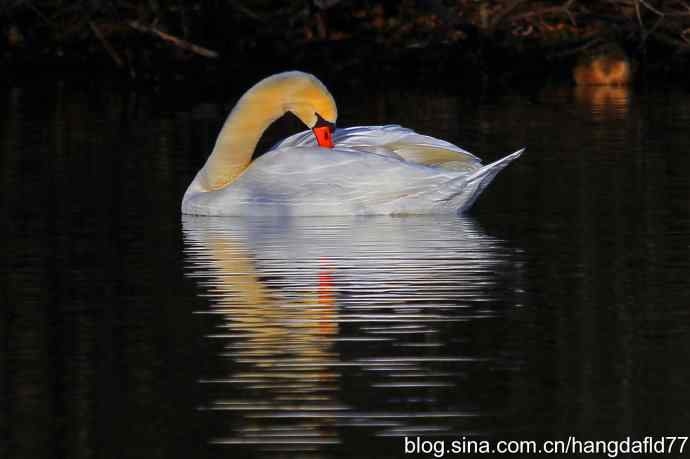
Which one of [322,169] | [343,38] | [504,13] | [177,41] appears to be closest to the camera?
[322,169]

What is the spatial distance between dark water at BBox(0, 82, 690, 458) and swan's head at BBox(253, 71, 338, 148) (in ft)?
1.98

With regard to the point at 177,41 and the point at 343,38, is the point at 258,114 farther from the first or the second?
the point at 343,38

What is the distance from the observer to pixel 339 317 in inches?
312

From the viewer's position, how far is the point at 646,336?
24.7 ft

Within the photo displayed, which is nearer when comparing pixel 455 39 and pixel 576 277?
pixel 576 277

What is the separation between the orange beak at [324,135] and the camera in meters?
11.4

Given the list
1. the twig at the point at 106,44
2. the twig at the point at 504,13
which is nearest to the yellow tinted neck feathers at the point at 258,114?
the twig at the point at 106,44

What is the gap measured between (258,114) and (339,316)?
3.98 metres

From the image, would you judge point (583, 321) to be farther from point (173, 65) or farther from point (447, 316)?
point (173, 65)

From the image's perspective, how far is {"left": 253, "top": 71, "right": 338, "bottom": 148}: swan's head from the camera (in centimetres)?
1134

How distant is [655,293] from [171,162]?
21.3ft

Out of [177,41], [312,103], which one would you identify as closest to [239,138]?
[312,103]

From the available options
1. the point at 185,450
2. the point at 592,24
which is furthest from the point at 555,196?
the point at 592,24

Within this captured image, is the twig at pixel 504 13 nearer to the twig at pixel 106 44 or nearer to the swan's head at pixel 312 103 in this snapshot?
the twig at pixel 106 44
